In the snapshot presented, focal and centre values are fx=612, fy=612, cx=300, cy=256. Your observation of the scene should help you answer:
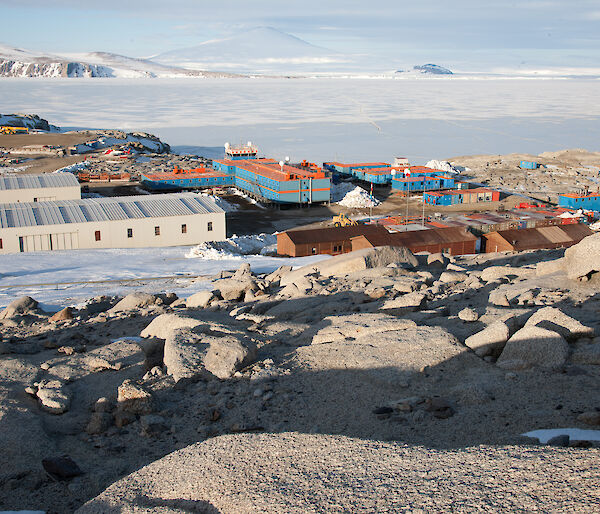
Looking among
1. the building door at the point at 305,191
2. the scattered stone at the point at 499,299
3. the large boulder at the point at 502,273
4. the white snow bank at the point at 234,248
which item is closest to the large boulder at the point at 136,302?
the large boulder at the point at 502,273

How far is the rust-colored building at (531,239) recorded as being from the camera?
2605cm

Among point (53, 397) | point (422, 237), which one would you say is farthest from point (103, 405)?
point (422, 237)

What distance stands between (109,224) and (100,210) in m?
1.92

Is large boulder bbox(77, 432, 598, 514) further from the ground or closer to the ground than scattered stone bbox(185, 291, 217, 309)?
further from the ground

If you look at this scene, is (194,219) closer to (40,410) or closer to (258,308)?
(258,308)

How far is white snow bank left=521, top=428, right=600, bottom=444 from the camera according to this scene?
5656 millimetres

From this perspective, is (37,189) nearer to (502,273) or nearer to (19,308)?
(19,308)

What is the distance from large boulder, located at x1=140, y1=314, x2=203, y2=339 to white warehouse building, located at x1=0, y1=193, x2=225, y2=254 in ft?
61.4

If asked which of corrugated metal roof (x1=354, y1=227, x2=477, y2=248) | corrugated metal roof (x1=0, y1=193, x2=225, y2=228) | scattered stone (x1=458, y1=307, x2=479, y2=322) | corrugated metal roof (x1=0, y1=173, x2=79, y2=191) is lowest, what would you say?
corrugated metal roof (x1=354, y1=227, x2=477, y2=248)

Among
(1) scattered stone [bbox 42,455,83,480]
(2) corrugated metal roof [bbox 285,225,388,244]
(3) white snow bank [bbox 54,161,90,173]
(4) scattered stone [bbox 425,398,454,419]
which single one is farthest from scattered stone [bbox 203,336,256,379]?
(3) white snow bank [bbox 54,161,90,173]

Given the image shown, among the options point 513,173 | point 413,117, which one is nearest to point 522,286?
point 513,173

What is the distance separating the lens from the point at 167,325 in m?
10.6

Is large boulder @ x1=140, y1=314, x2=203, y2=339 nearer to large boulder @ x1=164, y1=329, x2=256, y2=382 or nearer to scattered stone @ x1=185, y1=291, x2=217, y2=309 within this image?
large boulder @ x1=164, y1=329, x2=256, y2=382

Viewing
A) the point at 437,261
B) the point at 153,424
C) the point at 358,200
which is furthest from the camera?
the point at 358,200
